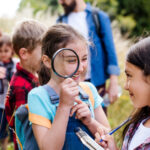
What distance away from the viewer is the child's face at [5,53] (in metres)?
4.04

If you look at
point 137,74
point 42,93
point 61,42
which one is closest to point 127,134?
point 137,74

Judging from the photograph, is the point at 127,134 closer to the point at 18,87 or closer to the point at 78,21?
the point at 18,87

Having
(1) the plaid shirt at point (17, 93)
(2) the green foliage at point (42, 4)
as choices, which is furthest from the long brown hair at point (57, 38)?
(2) the green foliage at point (42, 4)

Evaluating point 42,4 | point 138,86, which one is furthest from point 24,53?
point 42,4

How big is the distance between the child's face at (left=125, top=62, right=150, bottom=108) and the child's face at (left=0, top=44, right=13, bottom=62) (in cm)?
281

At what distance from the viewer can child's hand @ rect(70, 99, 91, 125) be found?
5.70ft

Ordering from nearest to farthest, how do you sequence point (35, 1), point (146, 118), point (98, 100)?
point (146, 118)
point (98, 100)
point (35, 1)

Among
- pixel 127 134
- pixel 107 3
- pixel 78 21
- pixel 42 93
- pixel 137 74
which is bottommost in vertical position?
pixel 127 134

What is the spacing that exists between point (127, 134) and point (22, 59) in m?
1.37

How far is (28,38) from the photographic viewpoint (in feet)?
8.50

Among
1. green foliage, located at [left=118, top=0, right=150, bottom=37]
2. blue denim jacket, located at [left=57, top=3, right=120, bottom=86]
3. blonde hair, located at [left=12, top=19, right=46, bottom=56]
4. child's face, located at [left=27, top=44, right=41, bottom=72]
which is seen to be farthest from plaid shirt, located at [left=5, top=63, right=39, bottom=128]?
green foliage, located at [left=118, top=0, right=150, bottom=37]

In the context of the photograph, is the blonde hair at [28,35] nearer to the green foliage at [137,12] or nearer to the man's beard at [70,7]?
the man's beard at [70,7]

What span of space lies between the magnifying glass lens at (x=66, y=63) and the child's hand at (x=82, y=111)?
0.21 m

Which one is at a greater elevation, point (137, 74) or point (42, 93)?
point (137, 74)
